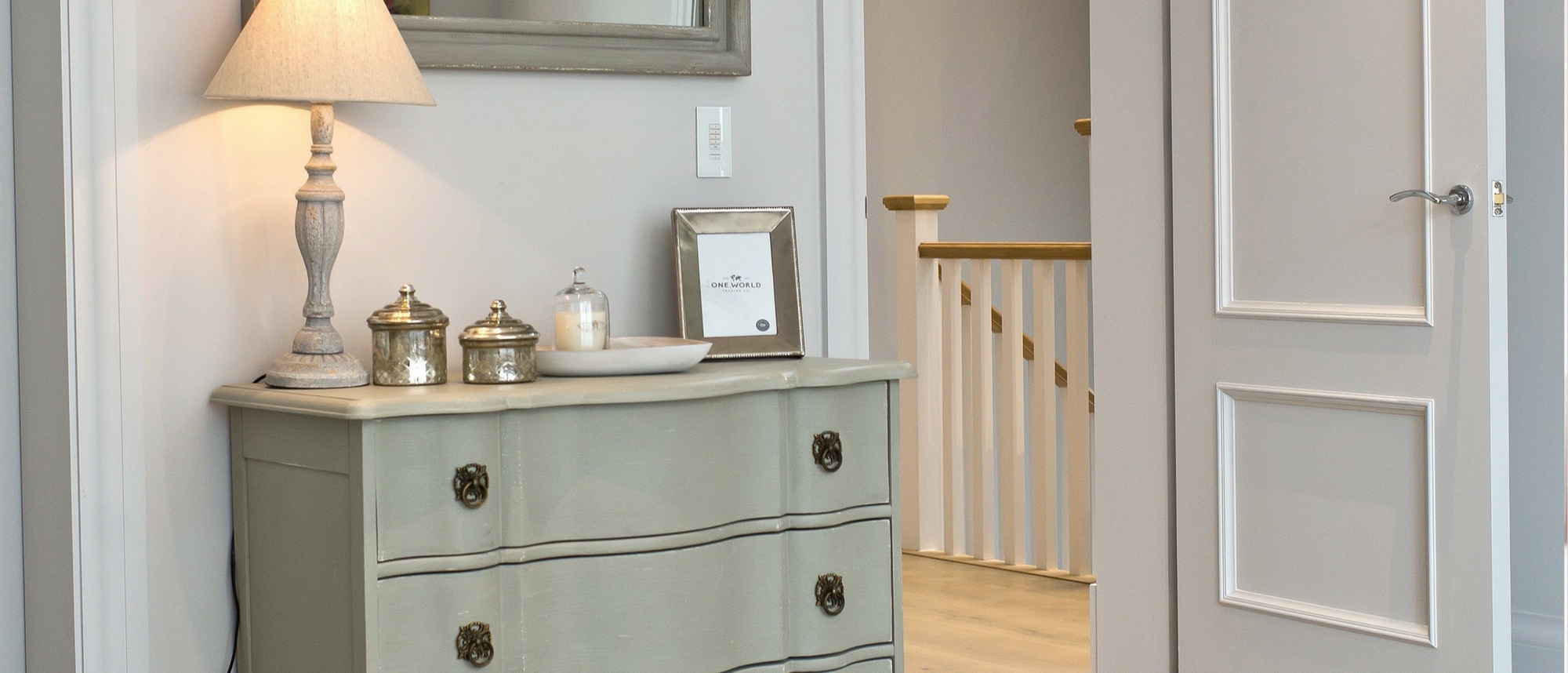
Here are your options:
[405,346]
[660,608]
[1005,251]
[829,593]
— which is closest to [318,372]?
[405,346]

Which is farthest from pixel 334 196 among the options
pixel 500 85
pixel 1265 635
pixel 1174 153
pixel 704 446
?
pixel 1265 635

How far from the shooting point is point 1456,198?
2.14m

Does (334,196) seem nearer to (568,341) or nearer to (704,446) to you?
(568,341)

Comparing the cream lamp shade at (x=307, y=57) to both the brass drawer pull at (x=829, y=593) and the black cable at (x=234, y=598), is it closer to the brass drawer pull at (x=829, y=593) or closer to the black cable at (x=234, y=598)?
the black cable at (x=234, y=598)

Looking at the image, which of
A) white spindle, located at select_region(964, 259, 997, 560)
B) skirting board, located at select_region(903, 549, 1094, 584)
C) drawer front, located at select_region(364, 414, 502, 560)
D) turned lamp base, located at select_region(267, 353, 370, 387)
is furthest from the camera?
white spindle, located at select_region(964, 259, 997, 560)

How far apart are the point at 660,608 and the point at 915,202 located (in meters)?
2.37

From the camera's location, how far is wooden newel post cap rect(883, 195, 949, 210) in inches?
152

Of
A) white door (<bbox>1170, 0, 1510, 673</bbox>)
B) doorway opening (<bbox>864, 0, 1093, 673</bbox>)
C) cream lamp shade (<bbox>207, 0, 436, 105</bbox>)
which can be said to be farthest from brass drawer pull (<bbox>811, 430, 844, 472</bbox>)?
doorway opening (<bbox>864, 0, 1093, 673</bbox>)

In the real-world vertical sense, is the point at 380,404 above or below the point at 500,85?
below

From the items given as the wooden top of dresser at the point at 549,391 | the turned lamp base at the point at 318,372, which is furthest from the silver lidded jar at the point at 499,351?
the turned lamp base at the point at 318,372

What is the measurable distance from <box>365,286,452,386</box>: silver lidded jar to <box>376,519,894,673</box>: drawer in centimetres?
27

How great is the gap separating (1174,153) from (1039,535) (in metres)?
1.46

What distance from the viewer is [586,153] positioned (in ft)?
6.59

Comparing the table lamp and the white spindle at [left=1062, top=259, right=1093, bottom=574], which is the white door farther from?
the table lamp
